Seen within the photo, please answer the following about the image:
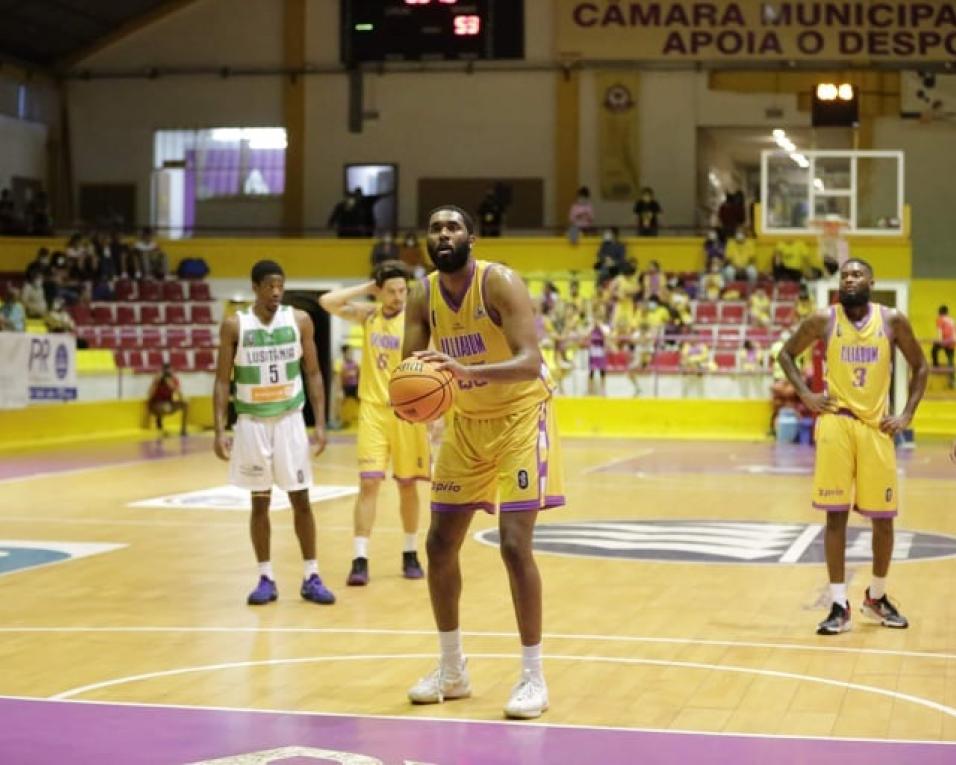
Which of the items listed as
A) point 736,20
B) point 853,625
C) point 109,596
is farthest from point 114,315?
point 853,625

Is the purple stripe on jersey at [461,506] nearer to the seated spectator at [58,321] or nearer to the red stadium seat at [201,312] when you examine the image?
the seated spectator at [58,321]

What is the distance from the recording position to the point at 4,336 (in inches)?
884

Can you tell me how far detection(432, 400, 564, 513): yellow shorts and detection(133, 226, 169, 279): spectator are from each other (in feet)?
85.8

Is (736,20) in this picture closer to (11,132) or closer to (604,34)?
(604,34)

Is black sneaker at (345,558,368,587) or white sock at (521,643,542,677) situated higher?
white sock at (521,643,542,677)

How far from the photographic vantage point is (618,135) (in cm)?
3566

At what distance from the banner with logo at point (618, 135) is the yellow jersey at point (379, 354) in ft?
84.4

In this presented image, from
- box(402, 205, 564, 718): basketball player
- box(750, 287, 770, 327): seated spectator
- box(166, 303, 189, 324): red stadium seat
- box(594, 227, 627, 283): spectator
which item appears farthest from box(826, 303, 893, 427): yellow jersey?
box(166, 303, 189, 324): red stadium seat

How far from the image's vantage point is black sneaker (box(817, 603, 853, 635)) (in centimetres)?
817

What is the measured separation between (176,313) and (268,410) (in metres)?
22.0

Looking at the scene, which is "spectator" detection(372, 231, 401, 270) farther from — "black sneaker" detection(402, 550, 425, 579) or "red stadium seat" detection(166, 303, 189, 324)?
"black sneaker" detection(402, 550, 425, 579)

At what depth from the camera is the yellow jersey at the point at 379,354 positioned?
10164 mm

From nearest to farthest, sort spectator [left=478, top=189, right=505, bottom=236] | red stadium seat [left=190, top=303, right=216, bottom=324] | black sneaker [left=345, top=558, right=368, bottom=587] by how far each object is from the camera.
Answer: black sneaker [left=345, top=558, right=368, bottom=587] < red stadium seat [left=190, top=303, right=216, bottom=324] < spectator [left=478, top=189, right=505, bottom=236]

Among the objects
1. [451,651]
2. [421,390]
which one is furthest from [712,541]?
[421,390]
